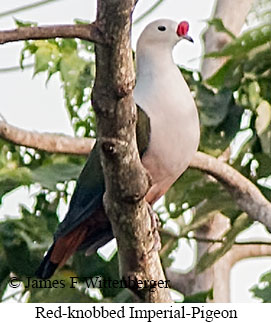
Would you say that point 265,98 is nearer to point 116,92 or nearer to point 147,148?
point 147,148

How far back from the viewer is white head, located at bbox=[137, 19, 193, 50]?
271cm

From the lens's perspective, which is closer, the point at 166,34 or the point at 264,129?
the point at 166,34

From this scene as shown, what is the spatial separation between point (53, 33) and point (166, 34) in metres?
0.97

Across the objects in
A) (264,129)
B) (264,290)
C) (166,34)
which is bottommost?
(264,290)

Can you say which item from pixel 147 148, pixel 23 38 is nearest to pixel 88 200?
pixel 147 148

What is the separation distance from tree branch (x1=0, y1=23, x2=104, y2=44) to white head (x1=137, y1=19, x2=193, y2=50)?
92 cm

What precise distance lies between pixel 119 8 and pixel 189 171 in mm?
1345

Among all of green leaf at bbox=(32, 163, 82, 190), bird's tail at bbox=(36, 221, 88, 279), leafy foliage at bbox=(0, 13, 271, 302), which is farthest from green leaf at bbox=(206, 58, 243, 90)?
bird's tail at bbox=(36, 221, 88, 279)

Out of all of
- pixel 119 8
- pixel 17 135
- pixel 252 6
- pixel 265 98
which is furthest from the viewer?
pixel 252 6

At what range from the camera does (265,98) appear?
2951 mm

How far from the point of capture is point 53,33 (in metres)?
1.77

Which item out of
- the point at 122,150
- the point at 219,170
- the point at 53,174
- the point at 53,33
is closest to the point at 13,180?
the point at 53,174

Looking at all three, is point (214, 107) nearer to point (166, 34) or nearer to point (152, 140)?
point (166, 34)

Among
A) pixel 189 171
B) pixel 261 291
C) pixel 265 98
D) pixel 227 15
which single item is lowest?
pixel 261 291
